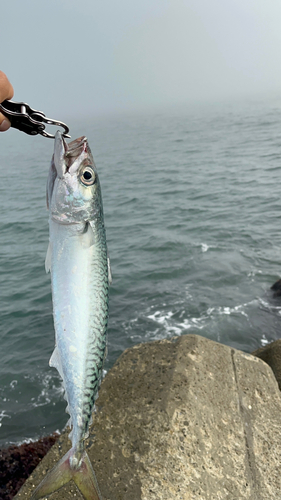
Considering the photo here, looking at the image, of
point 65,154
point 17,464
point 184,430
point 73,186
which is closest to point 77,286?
point 73,186

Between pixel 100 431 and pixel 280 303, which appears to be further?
pixel 280 303

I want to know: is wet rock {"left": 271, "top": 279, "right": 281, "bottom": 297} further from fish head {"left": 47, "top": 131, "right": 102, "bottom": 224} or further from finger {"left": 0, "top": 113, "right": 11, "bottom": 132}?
finger {"left": 0, "top": 113, "right": 11, "bottom": 132}

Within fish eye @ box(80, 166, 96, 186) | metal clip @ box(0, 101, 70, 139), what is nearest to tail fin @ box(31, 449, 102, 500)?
fish eye @ box(80, 166, 96, 186)

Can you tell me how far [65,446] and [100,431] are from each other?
1.21 feet

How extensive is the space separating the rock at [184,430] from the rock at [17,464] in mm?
1574

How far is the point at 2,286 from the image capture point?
11453 mm

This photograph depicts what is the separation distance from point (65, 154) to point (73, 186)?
0.20 meters

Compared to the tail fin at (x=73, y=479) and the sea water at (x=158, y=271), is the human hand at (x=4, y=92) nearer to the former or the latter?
the tail fin at (x=73, y=479)

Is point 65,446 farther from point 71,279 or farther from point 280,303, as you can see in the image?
point 280,303

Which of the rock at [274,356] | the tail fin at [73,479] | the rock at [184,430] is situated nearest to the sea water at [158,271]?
the rock at [274,356]

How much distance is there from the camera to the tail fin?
2221 mm

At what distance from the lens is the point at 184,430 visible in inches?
125

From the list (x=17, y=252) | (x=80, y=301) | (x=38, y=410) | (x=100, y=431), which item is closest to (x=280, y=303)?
(x=38, y=410)

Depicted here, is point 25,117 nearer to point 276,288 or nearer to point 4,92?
point 4,92
